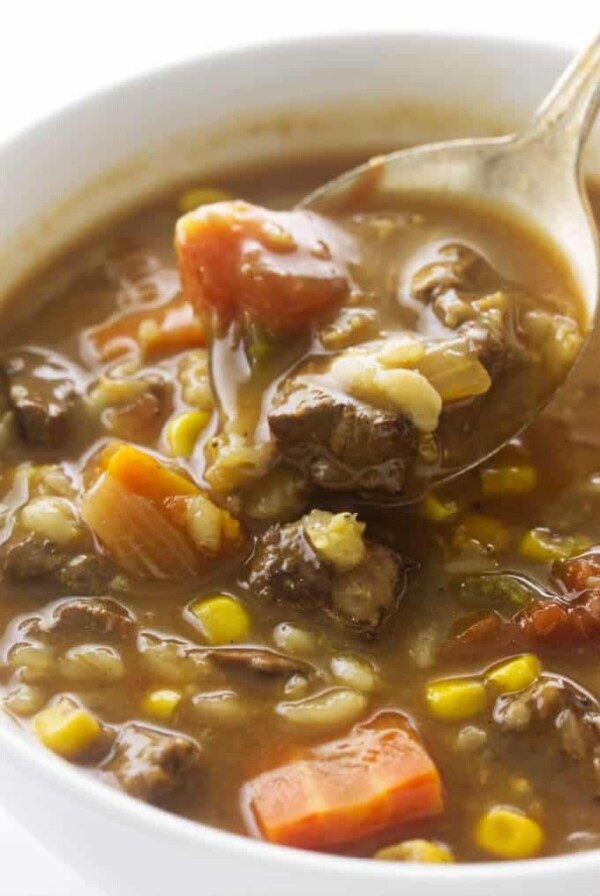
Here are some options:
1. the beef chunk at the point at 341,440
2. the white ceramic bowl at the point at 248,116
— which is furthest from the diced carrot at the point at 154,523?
the white ceramic bowl at the point at 248,116

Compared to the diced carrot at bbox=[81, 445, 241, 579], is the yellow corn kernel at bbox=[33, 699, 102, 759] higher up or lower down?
lower down

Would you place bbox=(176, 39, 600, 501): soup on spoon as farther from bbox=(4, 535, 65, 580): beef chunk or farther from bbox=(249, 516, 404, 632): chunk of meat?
bbox=(4, 535, 65, 580): beef chunk

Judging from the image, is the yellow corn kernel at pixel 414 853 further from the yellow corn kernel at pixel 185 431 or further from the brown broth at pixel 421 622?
the yellow corn kernel at pixel 185 431

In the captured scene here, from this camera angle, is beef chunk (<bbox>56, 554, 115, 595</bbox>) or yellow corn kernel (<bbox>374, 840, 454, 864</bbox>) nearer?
yellow corn kernel (<bbox>374, 840, 454, 864</bbox>)

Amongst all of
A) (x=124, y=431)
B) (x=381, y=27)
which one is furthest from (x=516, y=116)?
(x=124, y=431)

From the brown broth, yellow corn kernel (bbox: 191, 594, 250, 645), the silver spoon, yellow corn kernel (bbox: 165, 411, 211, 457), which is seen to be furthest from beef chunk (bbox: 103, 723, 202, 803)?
the silver spoon

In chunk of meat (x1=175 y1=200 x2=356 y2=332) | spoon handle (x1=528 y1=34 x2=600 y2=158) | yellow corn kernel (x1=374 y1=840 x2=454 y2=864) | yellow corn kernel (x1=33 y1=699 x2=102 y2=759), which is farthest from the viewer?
spoon handle (x1=528 y1=34 x2=600 y2=158)
